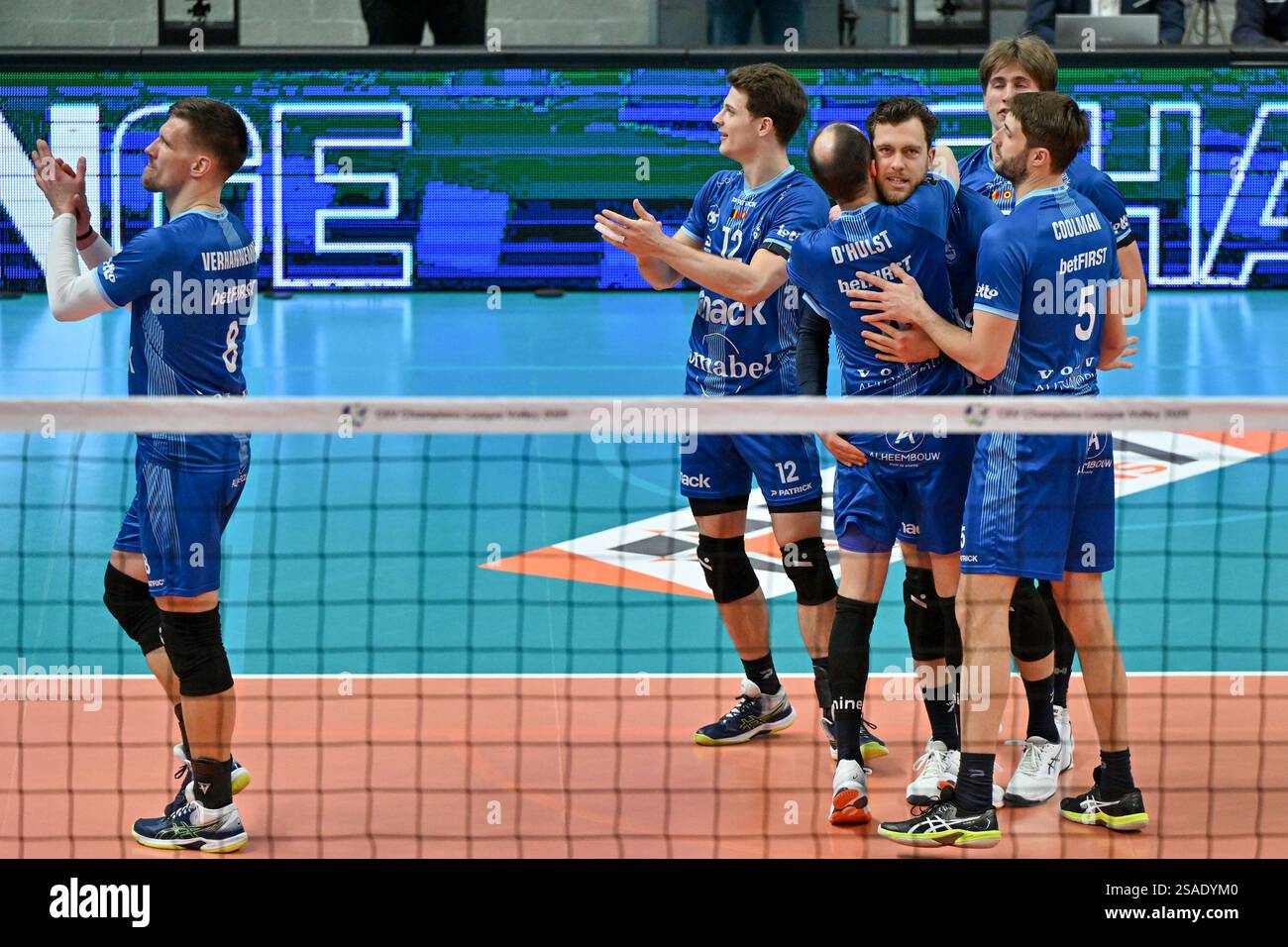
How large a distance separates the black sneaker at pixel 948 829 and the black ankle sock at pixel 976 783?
→ 0.07 feet

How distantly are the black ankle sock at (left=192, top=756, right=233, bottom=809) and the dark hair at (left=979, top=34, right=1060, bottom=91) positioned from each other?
3.38 metres

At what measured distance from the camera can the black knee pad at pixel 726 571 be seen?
6125mm

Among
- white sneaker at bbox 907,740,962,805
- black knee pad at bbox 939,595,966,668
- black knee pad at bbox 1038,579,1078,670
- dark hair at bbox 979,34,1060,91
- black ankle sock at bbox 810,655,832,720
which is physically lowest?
white sneaker at bbox 907,740,962,805

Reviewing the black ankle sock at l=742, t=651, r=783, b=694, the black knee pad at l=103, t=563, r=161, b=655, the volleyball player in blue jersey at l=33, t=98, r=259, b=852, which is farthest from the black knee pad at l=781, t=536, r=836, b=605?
the black knee pad at l=103, t=563, r=161, b=655

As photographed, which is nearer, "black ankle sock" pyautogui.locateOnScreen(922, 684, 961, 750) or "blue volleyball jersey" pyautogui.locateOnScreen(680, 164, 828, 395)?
"black ankle sock" pyautogui.locateOnScreen(922, 684, 961, 750)

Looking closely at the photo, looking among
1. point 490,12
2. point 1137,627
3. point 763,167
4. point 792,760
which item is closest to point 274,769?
point 792,760

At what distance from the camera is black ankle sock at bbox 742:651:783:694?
6148 millimetres

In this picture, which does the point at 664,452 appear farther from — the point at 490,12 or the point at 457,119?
the point at 490,12

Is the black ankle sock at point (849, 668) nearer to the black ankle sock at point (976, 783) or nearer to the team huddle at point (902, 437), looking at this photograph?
the team huddle at point (902, 437)

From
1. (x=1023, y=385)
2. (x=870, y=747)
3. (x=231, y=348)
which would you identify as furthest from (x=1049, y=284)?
(x=231, y=348)

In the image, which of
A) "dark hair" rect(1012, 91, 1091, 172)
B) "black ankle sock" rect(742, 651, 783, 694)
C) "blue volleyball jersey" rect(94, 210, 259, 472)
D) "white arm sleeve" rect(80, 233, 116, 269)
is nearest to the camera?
"blue volleyball jersey" rect(94, 210, 259, 472)

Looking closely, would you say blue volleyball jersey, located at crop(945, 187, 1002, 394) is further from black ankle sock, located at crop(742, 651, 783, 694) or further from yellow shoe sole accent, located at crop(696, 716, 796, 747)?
yellow shoe sole accent, located at crop(696, 716, 796, 747)

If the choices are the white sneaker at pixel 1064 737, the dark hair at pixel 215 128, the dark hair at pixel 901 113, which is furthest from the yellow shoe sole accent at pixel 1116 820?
the dark hair at pixel 215 128

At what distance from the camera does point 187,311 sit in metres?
5.00
